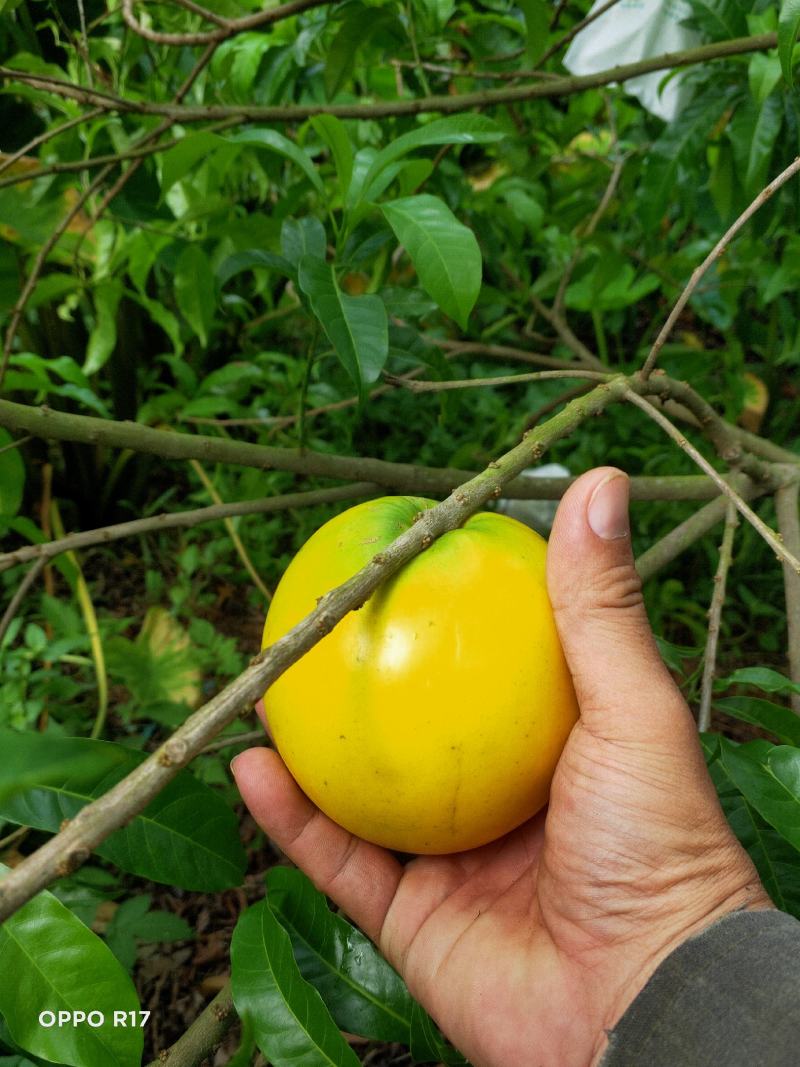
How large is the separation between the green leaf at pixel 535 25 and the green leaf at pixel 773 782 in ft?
4.56

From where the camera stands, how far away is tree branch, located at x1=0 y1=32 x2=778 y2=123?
1398mm

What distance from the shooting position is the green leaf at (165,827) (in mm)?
985

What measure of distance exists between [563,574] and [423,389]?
0.31 m

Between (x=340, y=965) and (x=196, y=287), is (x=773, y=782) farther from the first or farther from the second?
(x=196, y=287)

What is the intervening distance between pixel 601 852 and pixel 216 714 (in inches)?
25.6

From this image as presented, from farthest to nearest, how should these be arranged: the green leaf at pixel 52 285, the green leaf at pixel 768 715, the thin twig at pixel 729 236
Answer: the green leaf at pixel 52 285 → the green leaf at pixel 768 715 → the thin twig at pixel 729 236

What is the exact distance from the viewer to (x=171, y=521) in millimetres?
1505

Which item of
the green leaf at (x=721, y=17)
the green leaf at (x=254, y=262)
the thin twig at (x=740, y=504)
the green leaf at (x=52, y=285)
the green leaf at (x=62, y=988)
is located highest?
the green leaf at (x=721, y=17)

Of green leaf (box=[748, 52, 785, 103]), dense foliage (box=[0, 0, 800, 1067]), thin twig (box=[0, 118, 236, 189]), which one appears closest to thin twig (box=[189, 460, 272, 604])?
dense foliage (box=[0, 0, 800, 1067])

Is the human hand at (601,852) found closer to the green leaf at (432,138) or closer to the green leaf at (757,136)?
the green leaf at (432,138)

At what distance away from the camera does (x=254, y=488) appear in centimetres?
247

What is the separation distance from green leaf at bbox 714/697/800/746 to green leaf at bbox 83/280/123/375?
1634mm

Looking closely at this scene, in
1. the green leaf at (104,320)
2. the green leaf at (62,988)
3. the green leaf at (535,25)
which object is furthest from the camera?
the green leaf at (104,320)

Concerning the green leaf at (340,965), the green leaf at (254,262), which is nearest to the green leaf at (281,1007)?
the green leaf at (340,965)
